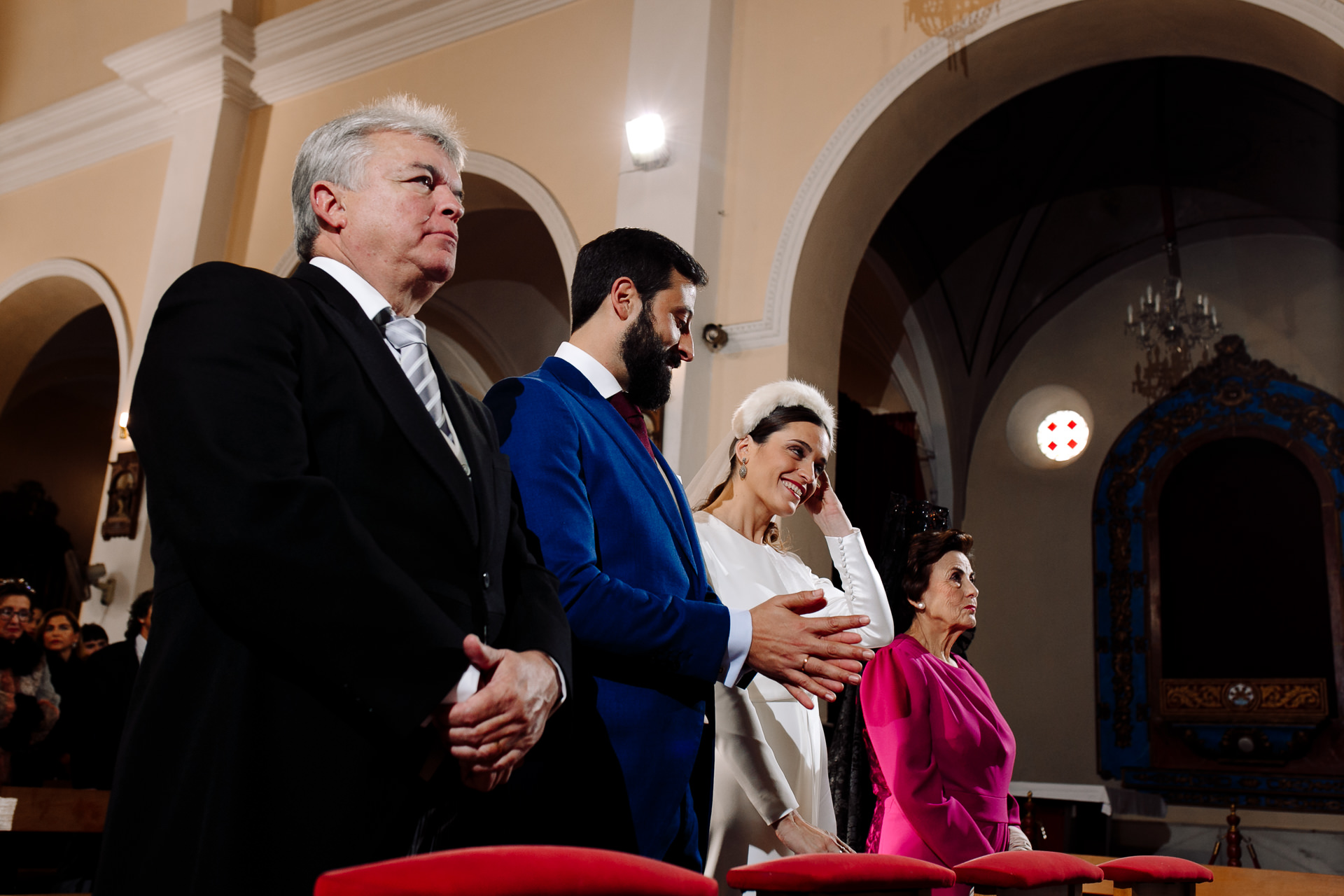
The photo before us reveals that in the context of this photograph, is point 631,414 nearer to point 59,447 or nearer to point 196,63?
point 196,63

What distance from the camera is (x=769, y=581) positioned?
2.60m

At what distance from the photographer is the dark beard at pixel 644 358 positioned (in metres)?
1.87

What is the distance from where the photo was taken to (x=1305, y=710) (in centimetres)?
866

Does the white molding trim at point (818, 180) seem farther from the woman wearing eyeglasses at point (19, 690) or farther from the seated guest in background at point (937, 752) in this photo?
the woman wearing eyeglasses at point (19, 690)

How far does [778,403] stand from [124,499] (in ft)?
19.1

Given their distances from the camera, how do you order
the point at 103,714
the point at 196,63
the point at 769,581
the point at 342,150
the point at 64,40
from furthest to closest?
the point at 64,40 → the point at 196,63 → the point at 103,714 → the point at 769,581 → the point at 342,150

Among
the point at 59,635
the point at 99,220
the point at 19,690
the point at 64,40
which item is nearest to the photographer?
the point at 19,690

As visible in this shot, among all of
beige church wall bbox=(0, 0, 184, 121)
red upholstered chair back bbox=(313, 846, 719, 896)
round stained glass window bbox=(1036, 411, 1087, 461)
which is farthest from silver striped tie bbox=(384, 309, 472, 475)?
round stained glass window bbox=(1036, 411, 1087, 461)

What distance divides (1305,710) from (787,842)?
27.3 feet

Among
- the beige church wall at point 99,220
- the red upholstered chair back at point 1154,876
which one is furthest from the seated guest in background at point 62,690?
the red upholstered chair back at point 1154,876

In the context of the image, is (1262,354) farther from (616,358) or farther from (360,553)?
(360,553)

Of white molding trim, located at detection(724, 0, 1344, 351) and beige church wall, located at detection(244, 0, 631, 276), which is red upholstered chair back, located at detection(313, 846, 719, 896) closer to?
white molding trim, located at detection(724, 0, 1344, 351)

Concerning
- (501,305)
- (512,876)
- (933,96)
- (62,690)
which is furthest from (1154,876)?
(501,305)

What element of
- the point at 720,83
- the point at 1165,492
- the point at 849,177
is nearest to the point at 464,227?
the point at 720,83
